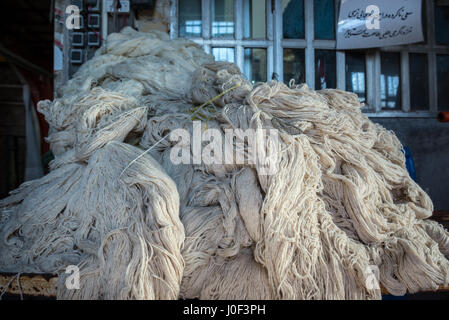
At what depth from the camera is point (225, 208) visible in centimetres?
116

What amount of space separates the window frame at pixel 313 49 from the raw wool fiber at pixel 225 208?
121cm

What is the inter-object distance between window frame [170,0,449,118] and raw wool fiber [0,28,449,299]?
3.98ft

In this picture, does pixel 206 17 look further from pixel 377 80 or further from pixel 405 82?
pixel 405 82

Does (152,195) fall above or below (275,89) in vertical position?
below

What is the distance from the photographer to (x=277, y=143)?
3.90ft

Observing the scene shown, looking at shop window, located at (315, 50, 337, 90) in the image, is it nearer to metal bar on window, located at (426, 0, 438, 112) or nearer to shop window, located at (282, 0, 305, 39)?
shop window, located at (282, 0, 305, 39)

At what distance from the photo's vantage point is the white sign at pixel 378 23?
2638 millimetres

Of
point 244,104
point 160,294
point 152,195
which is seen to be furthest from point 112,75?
point 160,294

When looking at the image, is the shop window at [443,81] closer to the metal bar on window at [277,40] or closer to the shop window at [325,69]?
the shop window at [325,69]

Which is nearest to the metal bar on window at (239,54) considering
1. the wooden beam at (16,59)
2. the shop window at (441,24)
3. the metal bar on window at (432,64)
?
the metal bar on window at (432,64)

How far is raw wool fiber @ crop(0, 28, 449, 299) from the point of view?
1.04 meters

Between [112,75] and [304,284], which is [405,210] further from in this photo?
[112,75]

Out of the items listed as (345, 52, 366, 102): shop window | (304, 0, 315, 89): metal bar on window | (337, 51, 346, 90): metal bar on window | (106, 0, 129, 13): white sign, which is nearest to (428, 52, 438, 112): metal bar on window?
(345, 52, 366, 102): shop window
